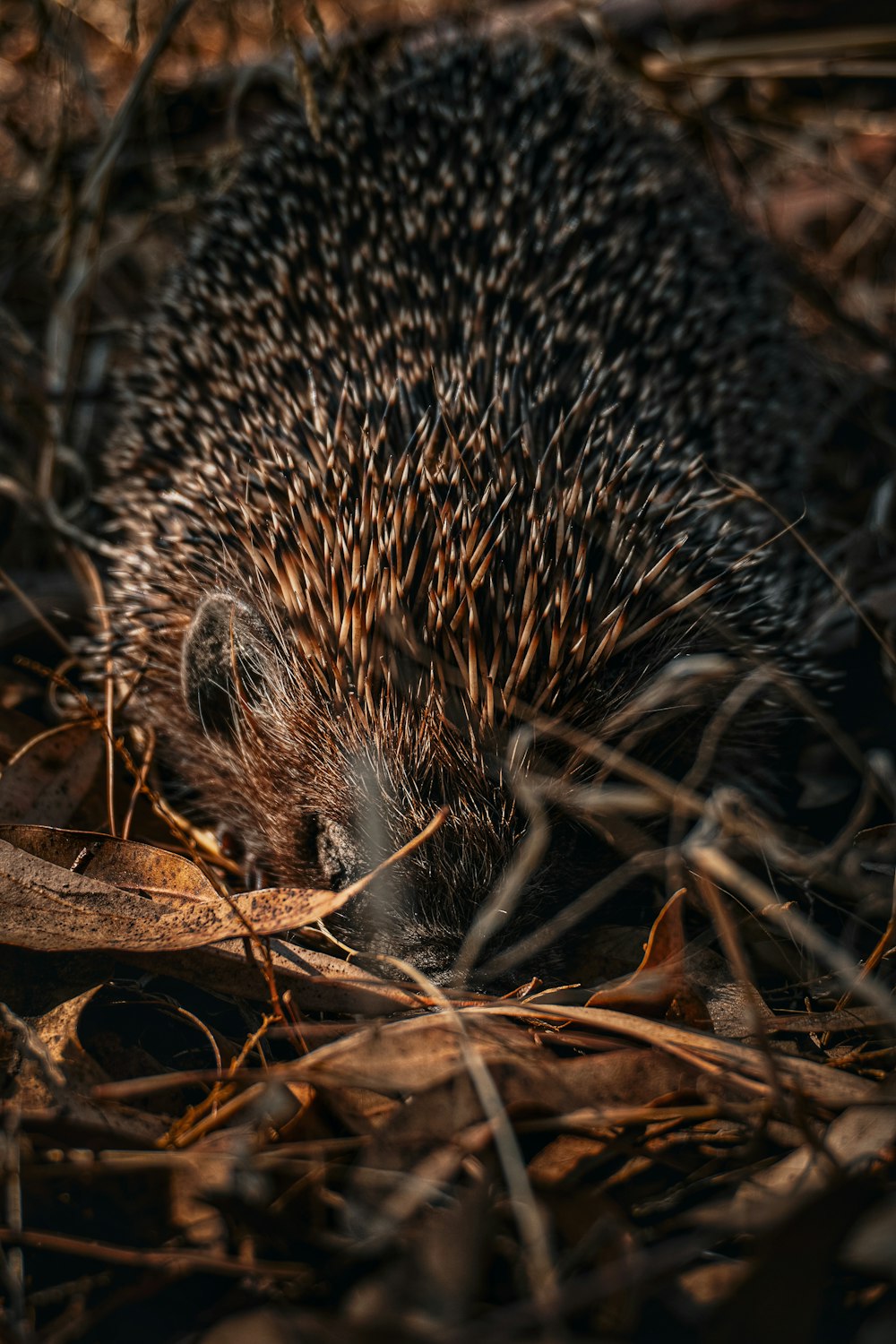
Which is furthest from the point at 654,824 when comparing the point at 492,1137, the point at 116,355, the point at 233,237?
the point at 116,355

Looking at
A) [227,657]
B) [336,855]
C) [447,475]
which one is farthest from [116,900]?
[447,475]

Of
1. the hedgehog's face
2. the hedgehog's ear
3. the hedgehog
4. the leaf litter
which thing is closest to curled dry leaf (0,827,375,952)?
the leaf litter

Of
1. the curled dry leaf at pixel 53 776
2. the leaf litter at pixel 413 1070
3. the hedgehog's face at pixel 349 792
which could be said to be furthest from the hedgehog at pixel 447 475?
the curled dry leaf at pixel 53 776

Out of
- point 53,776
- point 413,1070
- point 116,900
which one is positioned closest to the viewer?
point 413,1070

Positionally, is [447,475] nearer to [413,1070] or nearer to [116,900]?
[116,900]

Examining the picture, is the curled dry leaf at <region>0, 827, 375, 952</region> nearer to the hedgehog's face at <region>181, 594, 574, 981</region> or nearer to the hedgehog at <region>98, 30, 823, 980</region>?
the hedgehog's face at <region>181, 594, 574, 981</region>

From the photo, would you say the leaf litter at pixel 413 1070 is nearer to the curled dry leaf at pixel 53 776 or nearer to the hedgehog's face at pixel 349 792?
the curled dry leaf at pixel 53 776
